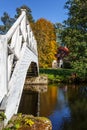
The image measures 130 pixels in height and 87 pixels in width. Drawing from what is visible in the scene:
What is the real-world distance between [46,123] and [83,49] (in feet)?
98.8

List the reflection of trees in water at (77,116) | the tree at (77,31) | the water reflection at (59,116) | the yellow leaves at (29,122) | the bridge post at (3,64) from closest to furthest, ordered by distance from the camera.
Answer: the bridge post at (3,64), the yellow leaves at (29,122), the reflection of trees in water at (77,116), the water reflection at (59,116), the tree at (77,31)

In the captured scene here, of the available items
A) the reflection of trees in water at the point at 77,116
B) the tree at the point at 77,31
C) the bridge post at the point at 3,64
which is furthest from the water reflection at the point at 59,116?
the tree at the point at 77,31

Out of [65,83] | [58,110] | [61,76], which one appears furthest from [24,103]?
[61,76]

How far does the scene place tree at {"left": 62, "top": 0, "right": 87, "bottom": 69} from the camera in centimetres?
3600

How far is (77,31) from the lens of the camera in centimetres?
3656

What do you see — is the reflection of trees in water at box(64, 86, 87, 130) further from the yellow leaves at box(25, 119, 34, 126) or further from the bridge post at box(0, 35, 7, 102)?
the bridge post at box(0, 35, 7, 102)

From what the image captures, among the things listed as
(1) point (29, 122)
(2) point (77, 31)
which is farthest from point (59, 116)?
(2) point (77, 31)

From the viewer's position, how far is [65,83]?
140ft

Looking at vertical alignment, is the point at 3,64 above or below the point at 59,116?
above

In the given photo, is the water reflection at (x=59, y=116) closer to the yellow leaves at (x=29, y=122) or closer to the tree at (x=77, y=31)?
the yellow leaves at (x=29, y=122)

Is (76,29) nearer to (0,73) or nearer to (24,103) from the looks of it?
(24,103)

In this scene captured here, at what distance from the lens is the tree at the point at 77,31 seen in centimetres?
3600

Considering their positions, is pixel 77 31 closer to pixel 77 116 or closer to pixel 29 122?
pixel 77 116

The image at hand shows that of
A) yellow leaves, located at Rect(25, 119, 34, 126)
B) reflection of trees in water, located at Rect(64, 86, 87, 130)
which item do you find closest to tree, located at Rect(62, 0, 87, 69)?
reflection of trees in water, located at Rect(64, 86, 87, 130)
